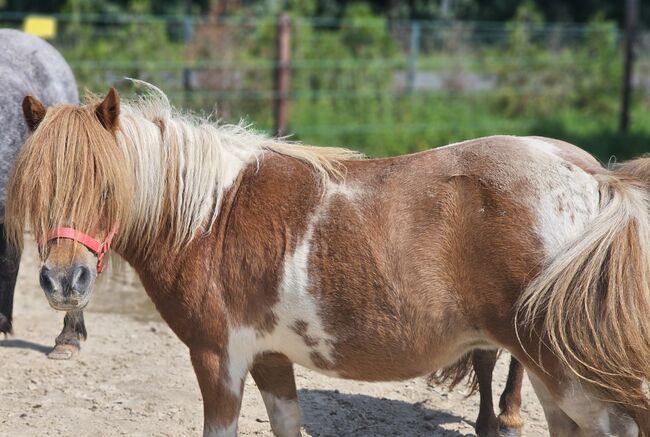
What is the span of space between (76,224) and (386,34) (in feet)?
33.6

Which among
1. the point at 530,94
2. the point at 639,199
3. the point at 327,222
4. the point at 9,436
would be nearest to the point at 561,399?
the point at 639,199

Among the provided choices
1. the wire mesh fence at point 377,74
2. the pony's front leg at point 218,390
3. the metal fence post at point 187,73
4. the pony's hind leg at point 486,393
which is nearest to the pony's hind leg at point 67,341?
the pony's front leg at point 218,390

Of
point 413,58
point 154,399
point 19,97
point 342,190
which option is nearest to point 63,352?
point 154,399

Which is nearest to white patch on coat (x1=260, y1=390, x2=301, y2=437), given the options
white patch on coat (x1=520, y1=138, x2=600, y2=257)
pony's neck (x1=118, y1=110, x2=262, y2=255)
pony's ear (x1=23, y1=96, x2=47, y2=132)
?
pony's neck (x1=118, y1=110, x2=262, y2=255)

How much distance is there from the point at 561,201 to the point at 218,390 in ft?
4.43

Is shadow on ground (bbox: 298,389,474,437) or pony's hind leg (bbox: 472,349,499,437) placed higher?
pony's hind leg (bbox: 472,349,499,437)

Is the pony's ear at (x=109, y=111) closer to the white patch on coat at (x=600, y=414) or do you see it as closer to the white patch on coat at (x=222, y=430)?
the white patch on coat at (x=222, y=430)

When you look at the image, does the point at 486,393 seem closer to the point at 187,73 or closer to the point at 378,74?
the point at 187,73

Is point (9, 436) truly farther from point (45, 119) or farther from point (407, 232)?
point (407, 232)

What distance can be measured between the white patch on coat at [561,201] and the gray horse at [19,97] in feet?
8.41

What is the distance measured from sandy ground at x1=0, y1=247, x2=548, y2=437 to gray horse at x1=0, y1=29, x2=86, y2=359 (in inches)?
8.8

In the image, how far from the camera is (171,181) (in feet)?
10.3

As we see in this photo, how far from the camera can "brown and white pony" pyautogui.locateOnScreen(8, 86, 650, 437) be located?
2697 millimetres

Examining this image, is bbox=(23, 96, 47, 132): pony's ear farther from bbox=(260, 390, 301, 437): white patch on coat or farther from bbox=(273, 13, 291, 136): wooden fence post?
bbox=(273, 13, 291, 136): wooden fence post
